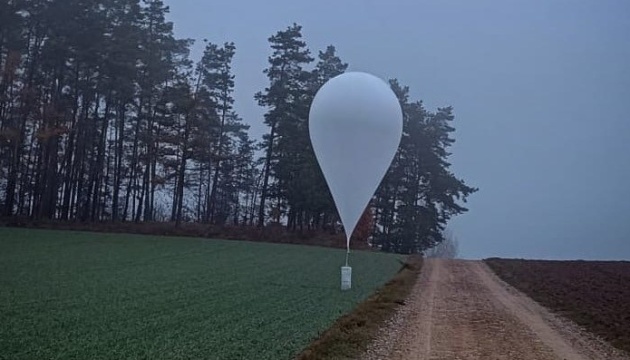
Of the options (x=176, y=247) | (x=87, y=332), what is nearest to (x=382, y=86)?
(x=87, y=332)

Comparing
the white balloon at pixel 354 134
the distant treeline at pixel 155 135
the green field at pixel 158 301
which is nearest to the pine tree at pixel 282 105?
the distant treeline at pixel 155 135

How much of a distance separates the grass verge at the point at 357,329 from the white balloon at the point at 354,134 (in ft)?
8.94

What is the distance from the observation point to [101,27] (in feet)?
149

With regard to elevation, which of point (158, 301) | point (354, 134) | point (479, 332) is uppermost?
point (354, 134)

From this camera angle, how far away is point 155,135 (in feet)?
164

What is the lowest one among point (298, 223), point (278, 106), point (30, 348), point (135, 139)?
point (30, 348)

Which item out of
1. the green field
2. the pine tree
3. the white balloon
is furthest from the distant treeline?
the white balloon

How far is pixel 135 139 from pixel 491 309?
1450 inches

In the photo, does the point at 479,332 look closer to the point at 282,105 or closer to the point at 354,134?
the point at 354,134

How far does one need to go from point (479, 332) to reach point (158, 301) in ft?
23.6

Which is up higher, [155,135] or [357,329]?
[155,135]

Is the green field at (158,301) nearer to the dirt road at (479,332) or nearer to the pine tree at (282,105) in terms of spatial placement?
the dirt road at (479,332)

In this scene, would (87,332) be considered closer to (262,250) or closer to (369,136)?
(369,136)

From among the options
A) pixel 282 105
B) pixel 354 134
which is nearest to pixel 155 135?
pixel 282 105
